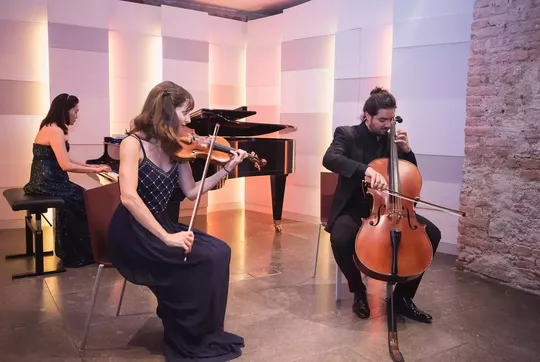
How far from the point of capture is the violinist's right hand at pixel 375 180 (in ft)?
7.88

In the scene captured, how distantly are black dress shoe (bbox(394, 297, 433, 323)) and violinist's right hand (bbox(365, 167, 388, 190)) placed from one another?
77 cm

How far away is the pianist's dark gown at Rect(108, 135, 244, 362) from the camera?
7.00ft

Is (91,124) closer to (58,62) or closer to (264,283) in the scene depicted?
(58,62)

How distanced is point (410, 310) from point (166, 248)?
4.65 ft

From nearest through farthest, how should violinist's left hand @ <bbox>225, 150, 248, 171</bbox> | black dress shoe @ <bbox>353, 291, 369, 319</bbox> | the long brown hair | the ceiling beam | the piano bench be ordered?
the long brown hair → violinist's left hand @ <bbox>225, 150, 248, 171</bbox> → black dress shoe @ <bbox>353, 291, 369, 319</bbox> → the piano bench → the ceiling beam

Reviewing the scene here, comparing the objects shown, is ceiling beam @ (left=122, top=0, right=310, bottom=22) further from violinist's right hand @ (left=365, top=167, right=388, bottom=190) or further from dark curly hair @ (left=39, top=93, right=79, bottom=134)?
violinist's right hand @ (left=365, top=167, right=388, bottom=190)

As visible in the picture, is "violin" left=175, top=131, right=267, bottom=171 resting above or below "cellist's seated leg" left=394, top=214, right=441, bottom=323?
above

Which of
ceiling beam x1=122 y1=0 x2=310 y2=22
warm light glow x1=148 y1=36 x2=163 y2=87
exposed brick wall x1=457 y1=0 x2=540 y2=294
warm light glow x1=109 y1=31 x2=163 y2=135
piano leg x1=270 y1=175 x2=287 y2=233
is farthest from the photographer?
ceiling beam x1=122 y1=0 x2=310 y2=22

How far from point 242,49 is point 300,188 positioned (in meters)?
1.86

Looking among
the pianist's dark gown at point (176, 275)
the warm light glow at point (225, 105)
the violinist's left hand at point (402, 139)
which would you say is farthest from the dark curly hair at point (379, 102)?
the warm light glow at point (225, 105)

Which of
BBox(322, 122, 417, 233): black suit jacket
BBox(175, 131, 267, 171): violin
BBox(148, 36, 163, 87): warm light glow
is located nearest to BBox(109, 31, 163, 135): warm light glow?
BBox(148, 36, 163, 87): warm light glow

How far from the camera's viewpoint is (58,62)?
475 centimetres

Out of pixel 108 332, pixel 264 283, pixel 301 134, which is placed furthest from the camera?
pixel 301 134

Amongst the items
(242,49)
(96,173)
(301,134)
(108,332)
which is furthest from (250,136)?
(108,332)
